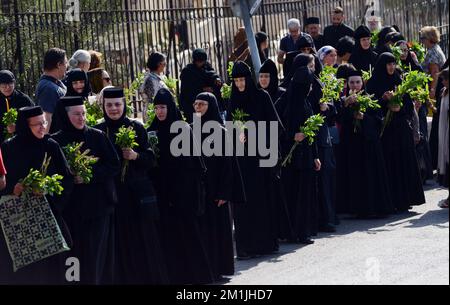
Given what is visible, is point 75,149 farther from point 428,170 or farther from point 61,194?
point 428,170

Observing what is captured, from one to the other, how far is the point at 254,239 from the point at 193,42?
6.65 metres

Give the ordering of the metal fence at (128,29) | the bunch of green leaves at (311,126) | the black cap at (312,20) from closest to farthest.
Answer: the bunch of green leaves at (311,126)
the metal fence at (128,29)
the black cap at (312,20)

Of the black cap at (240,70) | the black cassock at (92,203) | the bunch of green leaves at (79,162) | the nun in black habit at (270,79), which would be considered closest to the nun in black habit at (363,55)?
the nun in black habit at (270,79)

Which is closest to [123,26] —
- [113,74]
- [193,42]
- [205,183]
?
[113,74]

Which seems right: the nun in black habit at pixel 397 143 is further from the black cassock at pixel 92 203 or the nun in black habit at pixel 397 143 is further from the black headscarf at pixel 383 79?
the black cassock at pixel 92 203

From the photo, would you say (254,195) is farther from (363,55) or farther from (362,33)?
(362,33)

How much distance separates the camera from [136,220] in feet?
36.3

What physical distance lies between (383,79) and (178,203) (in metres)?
4.54

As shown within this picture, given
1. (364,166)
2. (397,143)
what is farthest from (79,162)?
(397,143)

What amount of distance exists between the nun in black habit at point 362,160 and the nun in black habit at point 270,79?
1306 mm

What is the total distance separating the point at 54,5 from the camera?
16.9m

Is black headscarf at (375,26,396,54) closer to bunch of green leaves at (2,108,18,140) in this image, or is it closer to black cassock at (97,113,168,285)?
bunch of green leaves at (2,108,18,140)

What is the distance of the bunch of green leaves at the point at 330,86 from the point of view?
45.9ft

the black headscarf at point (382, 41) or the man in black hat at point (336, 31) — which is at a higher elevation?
the man in black hat at point (336, 31)
